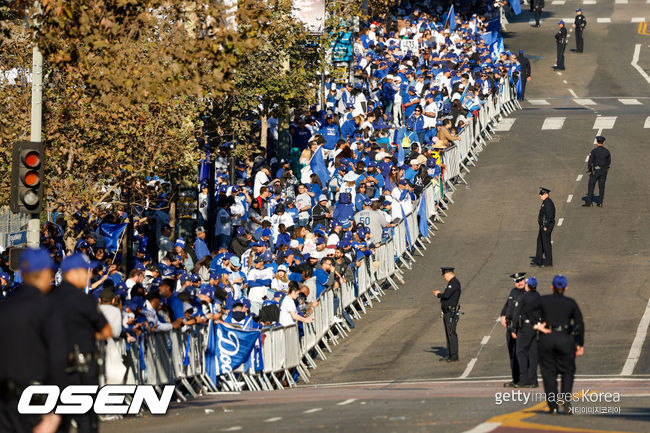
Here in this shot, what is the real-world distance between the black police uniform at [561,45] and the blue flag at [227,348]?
40.4m

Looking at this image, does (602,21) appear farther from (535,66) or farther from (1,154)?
(1,154)

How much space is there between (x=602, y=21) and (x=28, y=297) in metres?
68.4

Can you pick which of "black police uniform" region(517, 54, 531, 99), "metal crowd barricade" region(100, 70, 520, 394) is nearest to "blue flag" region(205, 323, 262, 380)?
"metal crowd barricade" region(100, 70, 520, 394)

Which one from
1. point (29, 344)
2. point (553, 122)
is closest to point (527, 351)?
point (29, 344)

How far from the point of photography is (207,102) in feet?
95.8

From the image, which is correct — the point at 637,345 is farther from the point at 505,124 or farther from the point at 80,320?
the point at 505,124

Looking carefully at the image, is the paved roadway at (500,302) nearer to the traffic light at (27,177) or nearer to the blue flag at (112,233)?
the traffic light at (27,177)

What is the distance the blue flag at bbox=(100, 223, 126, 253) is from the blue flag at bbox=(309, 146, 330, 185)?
7490mm

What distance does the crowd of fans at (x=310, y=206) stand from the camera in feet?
67.0

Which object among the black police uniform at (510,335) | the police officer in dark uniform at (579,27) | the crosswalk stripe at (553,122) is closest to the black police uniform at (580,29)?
the police officer in dark uniform at (579,27)

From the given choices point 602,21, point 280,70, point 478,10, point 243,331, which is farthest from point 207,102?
point 602,21

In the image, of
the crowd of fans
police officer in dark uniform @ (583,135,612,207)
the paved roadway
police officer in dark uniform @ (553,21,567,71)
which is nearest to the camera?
the paved roadway

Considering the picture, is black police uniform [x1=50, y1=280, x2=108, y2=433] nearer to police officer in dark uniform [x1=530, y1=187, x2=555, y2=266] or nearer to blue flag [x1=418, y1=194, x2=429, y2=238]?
police officer in dark uniform [x1=530, y1=187, x2=555, y2=266]

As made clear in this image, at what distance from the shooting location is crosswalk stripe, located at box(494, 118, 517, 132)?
4524 centimetres
